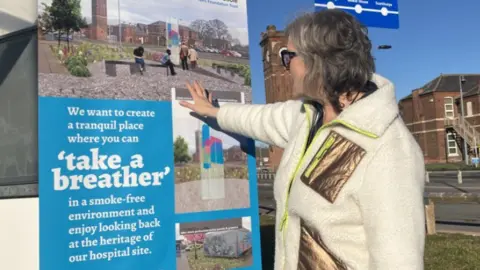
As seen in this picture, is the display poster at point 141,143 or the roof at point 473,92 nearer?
the display poster at point 141,143

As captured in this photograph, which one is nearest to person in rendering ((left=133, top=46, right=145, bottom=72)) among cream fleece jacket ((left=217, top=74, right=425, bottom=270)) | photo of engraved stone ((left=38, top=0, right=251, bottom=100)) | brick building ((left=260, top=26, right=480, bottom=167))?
photo of engraved stone ((left=38, top=0, right=251, bottom=100))

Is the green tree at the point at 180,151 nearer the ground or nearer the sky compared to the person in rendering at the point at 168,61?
nearer the ground

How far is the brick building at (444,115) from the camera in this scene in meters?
52.6

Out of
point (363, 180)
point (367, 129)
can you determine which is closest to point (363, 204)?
point (363, 180)

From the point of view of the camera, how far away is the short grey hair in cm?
198

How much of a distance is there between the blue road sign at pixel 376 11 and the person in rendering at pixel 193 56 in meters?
4.36

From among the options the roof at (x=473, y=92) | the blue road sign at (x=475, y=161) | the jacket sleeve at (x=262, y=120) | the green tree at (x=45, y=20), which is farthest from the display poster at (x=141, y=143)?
the roof at (x=473, y=92)

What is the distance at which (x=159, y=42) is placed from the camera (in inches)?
113

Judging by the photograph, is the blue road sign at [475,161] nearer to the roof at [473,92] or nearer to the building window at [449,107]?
the roof at [473,92]

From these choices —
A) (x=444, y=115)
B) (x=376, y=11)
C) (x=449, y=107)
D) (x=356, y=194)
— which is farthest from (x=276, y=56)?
(x=449, y=107)

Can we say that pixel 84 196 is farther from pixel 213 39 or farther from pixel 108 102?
pixel 213 39

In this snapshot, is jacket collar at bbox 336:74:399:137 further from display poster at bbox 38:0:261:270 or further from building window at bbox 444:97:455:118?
building window at bbox 444:97:455:118

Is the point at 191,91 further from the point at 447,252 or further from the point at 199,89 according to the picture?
the point at 447,252

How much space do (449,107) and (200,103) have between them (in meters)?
58.8
